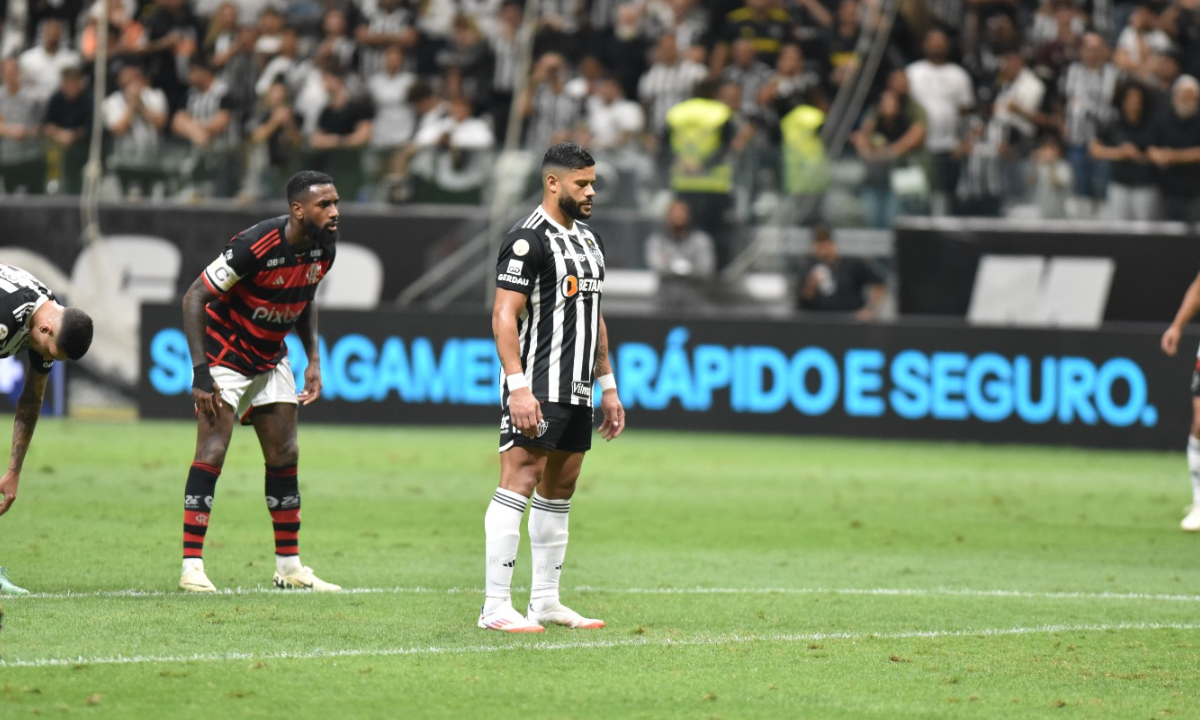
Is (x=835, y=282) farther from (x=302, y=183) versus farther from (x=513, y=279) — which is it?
(x=513, y=279)

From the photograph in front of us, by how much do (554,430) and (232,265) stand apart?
2.06 metres

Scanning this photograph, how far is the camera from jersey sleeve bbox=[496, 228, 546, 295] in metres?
7.61

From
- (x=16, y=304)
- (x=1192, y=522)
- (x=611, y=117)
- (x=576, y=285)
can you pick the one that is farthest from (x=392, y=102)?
(x=16, y=304)

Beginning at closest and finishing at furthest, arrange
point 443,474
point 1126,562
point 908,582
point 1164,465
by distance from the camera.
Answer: point 908,582
point 1126,562
point 443,474
point 1164,465

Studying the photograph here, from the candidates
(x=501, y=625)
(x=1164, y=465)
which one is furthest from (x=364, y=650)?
(x=1164, y=465)

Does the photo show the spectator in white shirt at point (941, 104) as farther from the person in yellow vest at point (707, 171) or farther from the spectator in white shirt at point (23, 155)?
the spectator in white shirt at point (23, 155)

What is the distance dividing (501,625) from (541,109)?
44.5 ft

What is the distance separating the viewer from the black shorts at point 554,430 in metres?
7.69

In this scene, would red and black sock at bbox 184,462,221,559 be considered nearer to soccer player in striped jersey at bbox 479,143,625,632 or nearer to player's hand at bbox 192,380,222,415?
player's hand at bbox 192,380,222,415

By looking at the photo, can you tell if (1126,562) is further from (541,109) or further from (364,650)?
(541,109)

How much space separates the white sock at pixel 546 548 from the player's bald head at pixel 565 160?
1.52 meters

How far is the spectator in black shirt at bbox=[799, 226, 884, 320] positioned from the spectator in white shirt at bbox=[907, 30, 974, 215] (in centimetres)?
108

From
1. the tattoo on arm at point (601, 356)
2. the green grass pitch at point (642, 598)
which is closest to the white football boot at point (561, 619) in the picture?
the green grass pitch at point (642, 598)

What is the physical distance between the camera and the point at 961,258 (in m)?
19.5
